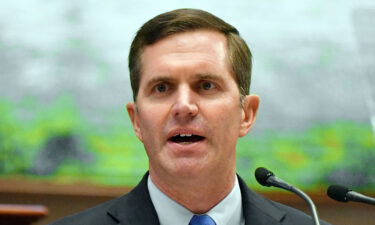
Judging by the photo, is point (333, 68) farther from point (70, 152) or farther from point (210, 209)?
point (210, 209)

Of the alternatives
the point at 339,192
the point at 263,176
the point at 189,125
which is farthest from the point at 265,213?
the point at 189,125

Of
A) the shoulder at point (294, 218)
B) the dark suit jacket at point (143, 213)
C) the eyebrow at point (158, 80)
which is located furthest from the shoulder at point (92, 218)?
the shoulder at point (294, 218)

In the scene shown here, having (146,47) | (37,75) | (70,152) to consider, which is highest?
(146,47)

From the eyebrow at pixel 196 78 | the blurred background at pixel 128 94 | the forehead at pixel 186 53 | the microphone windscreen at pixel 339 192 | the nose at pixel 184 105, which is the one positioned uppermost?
the forehead at pixel 186 53

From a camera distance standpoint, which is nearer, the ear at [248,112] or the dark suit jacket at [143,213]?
the dark suit jacket at [143,213]

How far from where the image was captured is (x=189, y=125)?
6.60ft

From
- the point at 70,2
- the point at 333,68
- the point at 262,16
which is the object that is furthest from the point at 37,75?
the point at 333,68

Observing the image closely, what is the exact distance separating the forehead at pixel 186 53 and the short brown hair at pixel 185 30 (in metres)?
0.02

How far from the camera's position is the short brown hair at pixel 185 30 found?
2.19 metres

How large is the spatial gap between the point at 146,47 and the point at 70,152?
1.75 metres

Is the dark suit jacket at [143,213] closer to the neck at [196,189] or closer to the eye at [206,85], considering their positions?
the neck at [196,189]

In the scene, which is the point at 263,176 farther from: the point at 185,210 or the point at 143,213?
the point at 143,213

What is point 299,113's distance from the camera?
414cm

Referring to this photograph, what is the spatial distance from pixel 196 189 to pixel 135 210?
205mm
